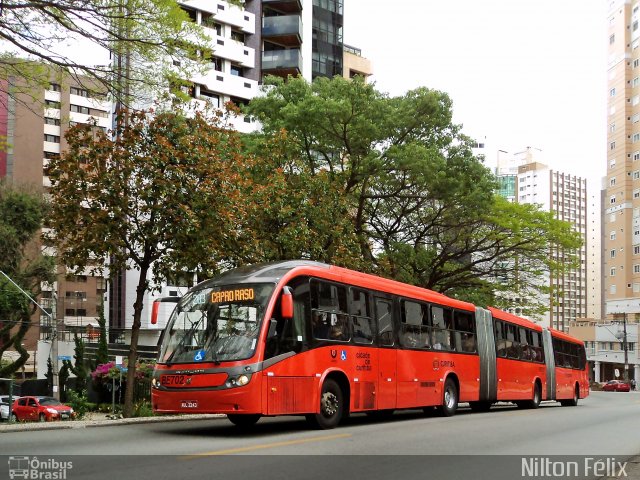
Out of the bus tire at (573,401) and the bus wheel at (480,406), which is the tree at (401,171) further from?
the bus wheel at (480,406)

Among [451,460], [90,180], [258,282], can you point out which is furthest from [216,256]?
[451,460]

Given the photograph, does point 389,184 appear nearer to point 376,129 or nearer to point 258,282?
point 376,129

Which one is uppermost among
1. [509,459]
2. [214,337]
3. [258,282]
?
[258,282]

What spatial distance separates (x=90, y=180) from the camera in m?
18.4

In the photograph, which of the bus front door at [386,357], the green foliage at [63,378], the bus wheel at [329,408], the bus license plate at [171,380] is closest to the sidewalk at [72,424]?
the bus license plate at [171,380]

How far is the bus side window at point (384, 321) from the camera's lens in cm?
1711

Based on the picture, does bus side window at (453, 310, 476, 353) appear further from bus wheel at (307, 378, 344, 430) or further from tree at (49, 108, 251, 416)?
bus wheel at (307, 378, 344, 430)

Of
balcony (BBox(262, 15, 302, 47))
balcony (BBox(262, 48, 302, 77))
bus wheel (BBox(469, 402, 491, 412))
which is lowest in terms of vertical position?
bus wheel (BBox(469, 402, 491, 412))

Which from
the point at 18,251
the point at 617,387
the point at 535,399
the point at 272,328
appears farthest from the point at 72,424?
the point at 617,387

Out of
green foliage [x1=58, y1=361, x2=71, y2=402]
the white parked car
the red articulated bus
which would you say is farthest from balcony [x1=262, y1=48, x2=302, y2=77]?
the red articulated bus

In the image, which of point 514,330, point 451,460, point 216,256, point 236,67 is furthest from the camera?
point 236,67

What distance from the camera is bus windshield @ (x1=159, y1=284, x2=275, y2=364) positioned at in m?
13.4

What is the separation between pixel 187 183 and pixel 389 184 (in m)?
14.2

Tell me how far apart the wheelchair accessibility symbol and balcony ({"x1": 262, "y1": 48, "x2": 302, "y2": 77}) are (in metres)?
45.8
